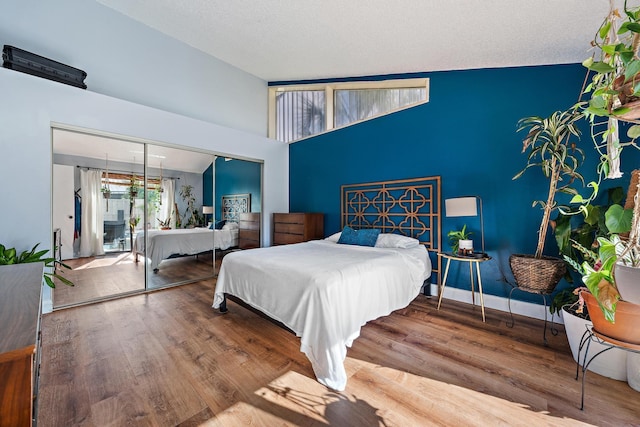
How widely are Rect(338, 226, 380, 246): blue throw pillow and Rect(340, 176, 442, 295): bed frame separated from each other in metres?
0.40

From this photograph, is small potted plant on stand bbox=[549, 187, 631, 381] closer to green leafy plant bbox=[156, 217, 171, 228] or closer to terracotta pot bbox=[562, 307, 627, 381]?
terracotta pot bbox=[562, 307, 627, 381]

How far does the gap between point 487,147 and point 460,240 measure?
119 centimetres

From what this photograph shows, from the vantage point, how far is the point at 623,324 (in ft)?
4.55

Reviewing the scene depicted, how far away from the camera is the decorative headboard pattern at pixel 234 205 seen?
4532 millimetres

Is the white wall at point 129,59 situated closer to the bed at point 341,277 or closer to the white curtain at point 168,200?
the white curtain at point 168,200

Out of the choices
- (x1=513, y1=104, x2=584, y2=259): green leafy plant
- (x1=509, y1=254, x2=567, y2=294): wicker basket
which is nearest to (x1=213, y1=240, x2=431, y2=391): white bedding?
(x1=509, y1=254, x2=567, y2=294): wicker basket

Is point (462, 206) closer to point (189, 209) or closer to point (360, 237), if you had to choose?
point (360, 237)

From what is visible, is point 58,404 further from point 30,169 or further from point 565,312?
point 565,312

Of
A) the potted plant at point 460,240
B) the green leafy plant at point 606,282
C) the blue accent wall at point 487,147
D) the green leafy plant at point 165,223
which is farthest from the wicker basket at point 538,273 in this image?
the green leafy plant at point 165,223

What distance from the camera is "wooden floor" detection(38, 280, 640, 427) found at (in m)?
1.46

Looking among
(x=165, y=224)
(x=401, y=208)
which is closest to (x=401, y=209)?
(x=401, y=208)

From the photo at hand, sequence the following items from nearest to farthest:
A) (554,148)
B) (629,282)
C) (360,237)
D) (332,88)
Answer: (629,282)
(554,148)
(360,237)
(332,88)

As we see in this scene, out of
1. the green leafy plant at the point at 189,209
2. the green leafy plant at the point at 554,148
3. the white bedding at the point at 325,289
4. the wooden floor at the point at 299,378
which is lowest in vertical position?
the wooden floor at the point at 299,378

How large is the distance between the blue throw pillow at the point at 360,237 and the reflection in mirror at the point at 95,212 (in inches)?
115
